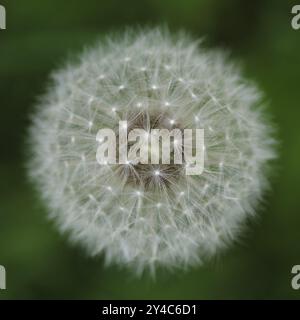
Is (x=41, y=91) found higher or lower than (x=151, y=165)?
higher

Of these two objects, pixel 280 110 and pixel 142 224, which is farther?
pixel 280 110

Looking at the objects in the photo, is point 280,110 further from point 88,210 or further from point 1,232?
point 1,232

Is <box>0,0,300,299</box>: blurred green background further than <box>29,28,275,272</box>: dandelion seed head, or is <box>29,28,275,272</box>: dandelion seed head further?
<box>0,0,300,299</box>: blurred green background

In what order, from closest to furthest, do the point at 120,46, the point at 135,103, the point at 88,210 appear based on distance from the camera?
the point at 135,103 < the point at 88,210 < the point at 120,46

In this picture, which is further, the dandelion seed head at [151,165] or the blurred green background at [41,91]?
the blurred green background at [41,91]

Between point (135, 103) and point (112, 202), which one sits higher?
point (135, 103)

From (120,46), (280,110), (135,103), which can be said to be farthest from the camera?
(280,110)

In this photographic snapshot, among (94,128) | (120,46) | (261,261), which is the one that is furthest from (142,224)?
(261,261)

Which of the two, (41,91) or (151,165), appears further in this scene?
(41,91)
